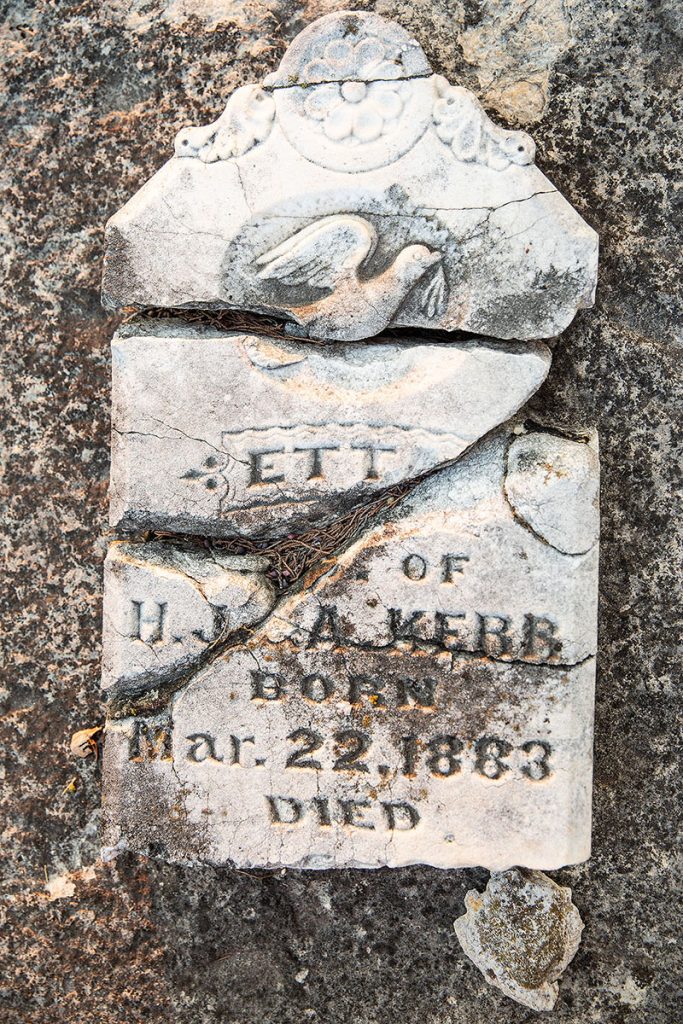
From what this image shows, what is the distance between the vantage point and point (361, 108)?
6.99ft

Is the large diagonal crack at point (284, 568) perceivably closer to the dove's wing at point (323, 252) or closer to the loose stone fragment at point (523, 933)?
the dove's wing at point (323, 252)

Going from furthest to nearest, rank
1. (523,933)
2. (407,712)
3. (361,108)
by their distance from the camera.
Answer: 1. (523,933)
2. (407,712)
3. (361,108)

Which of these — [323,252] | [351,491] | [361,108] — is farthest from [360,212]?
[351,491]

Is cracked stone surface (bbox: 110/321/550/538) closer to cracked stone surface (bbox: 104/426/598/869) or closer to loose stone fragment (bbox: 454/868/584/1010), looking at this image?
cracked stone surface (bbox: 104/426/598/869)

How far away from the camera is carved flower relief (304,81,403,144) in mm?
2129

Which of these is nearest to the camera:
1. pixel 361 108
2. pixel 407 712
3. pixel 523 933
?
pixel 361 108

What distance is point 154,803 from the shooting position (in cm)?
229

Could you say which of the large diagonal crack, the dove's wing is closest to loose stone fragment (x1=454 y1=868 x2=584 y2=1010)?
the large diagonal crack

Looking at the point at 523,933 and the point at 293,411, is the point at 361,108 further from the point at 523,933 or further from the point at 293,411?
the point at 523,933

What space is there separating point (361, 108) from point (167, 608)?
125 cm

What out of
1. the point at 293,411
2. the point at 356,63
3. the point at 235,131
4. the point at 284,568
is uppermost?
the point at 356,63

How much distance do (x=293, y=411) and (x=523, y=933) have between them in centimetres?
155

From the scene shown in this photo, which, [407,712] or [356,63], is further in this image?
[407,712]

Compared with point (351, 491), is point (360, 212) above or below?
above
